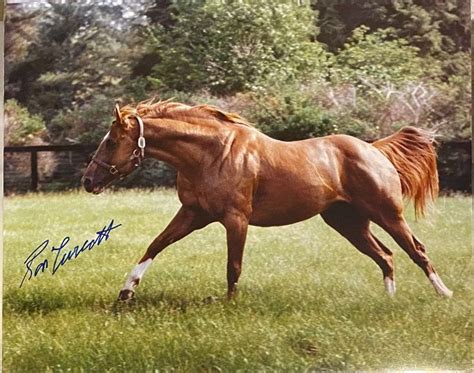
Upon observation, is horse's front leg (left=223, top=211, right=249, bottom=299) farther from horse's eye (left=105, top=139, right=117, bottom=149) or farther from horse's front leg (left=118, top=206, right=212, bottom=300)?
horse's eye (left=105, top=139, right=117, bottom=149)

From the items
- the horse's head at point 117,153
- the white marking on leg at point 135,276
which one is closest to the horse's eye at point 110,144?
the horse's head at point 117,153

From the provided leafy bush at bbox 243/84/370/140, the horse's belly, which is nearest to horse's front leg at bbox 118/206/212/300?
the horse's belly

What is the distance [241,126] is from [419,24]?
0.91 meters

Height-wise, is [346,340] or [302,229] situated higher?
[302,229]

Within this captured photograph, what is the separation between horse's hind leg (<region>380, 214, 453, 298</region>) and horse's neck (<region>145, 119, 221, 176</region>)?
84 cm

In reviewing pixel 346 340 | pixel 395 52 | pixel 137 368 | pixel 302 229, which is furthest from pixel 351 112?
pixel 137 368

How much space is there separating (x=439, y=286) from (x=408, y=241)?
231mm

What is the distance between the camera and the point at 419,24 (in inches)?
126

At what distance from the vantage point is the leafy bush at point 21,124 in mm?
3330

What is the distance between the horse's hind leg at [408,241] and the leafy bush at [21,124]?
162cm

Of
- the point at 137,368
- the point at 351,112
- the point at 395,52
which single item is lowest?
the point at 137,368

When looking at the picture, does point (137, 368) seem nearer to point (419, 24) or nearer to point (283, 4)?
point (283, 4)

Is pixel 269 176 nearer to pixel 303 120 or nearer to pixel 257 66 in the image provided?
pixel 303 120
